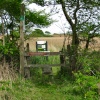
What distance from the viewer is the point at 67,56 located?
8.17 m

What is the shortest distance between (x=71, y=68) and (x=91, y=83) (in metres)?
2.76

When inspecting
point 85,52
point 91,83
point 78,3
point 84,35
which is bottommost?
point 91,83

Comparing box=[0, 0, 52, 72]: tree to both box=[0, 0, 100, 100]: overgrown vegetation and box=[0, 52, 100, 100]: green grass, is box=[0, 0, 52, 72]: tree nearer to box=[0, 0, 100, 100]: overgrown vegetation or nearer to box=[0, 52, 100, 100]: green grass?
box=[0, 0, 100, 100]: overgrown vegetation

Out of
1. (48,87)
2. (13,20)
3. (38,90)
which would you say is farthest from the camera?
(13,20)

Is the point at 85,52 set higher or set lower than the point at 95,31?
lower

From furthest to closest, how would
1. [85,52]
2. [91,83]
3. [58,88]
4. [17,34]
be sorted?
1. [17,34]
2. [85,52]
3. [58,88]
4. [91,83]

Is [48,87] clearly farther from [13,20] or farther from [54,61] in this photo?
[13,20]

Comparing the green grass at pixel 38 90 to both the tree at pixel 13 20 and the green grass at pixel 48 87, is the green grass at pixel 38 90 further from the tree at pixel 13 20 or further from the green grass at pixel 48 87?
the tree at pixel 13 20

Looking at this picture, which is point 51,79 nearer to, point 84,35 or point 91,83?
point 84,35

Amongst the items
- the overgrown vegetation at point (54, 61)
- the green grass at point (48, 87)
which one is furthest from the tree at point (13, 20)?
the green grass at point (48, 87)

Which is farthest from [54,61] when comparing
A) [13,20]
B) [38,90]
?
[38,90]

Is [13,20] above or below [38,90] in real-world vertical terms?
above

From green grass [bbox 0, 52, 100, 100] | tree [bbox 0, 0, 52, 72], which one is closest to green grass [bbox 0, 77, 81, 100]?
green grass [bbox 0, 52, 100, 100]

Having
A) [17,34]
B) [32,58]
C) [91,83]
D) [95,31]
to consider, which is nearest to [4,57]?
[32,58]
